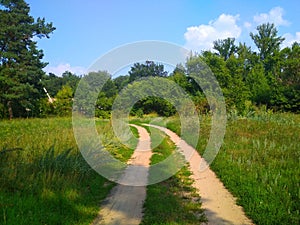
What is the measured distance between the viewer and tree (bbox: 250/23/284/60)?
67.2m

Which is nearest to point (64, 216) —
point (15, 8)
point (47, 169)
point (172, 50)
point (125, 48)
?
point (47, 169)

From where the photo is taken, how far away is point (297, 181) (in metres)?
6.73

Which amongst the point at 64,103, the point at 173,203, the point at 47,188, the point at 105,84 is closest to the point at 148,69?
the point at 105,84

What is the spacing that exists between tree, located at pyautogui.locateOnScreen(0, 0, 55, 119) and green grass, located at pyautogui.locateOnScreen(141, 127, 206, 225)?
33198mm

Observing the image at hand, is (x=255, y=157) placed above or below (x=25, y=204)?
above

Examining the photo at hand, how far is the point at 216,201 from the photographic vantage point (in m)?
6.54

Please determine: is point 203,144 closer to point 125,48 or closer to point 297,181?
point 125,48

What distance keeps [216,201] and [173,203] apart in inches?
37.3

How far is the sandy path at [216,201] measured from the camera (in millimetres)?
5485

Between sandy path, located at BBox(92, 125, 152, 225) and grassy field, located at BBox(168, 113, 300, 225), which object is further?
sandy path, located at BBox(92, 125, 152, 225)

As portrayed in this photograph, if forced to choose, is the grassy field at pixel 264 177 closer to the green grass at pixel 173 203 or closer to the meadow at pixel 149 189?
the meadow at pixel 149 189

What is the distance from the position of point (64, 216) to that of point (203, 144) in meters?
9.20

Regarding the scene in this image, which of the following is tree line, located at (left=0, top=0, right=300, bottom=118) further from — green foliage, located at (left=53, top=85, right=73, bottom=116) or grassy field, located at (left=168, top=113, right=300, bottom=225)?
grassy field, located at (left=168, top=113, right=300, bottom=225)

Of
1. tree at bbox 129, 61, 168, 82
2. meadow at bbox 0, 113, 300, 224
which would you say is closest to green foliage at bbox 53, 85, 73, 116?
tree at bbox 129, 61, 168, 82
